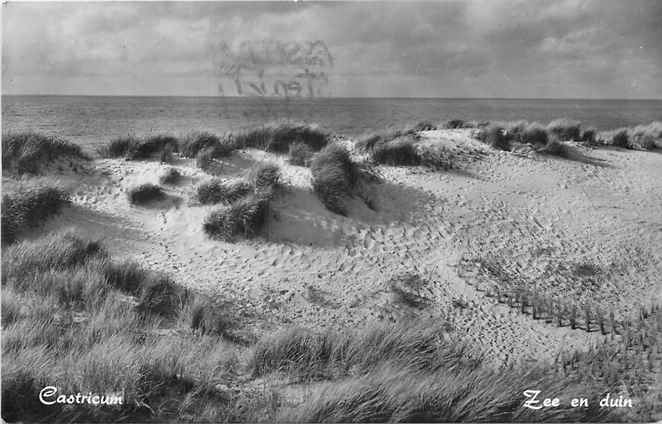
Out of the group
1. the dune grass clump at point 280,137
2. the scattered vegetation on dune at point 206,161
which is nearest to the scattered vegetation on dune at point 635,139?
the dune grass clump at point 280,137

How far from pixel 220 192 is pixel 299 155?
180 centimetres

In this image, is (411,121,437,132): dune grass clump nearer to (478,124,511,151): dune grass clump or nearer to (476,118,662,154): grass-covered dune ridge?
(476,118,662,154): grass-covered dune ridge

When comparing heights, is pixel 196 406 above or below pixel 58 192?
below

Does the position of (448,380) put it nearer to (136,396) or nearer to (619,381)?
(619,381)

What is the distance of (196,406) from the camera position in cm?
370

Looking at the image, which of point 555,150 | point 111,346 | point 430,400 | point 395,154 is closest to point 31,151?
point 111,346

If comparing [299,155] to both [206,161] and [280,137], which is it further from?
[206,161]

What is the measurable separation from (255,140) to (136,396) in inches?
249

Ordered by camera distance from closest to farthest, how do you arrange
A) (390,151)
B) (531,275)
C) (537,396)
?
(537,396)
(531,275)
(390,151)

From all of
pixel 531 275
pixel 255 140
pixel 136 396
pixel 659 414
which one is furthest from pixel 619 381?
pixel 255 140

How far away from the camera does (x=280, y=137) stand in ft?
30.9

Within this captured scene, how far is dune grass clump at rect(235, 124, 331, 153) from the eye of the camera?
924cm

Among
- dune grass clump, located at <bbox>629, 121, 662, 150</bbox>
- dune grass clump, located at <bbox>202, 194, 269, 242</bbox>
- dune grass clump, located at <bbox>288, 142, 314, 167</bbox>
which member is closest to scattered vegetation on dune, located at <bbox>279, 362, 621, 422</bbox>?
dune grass clump, located at <bbox>202, 194, 269, 242</bbox>

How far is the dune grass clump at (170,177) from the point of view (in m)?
7.99
